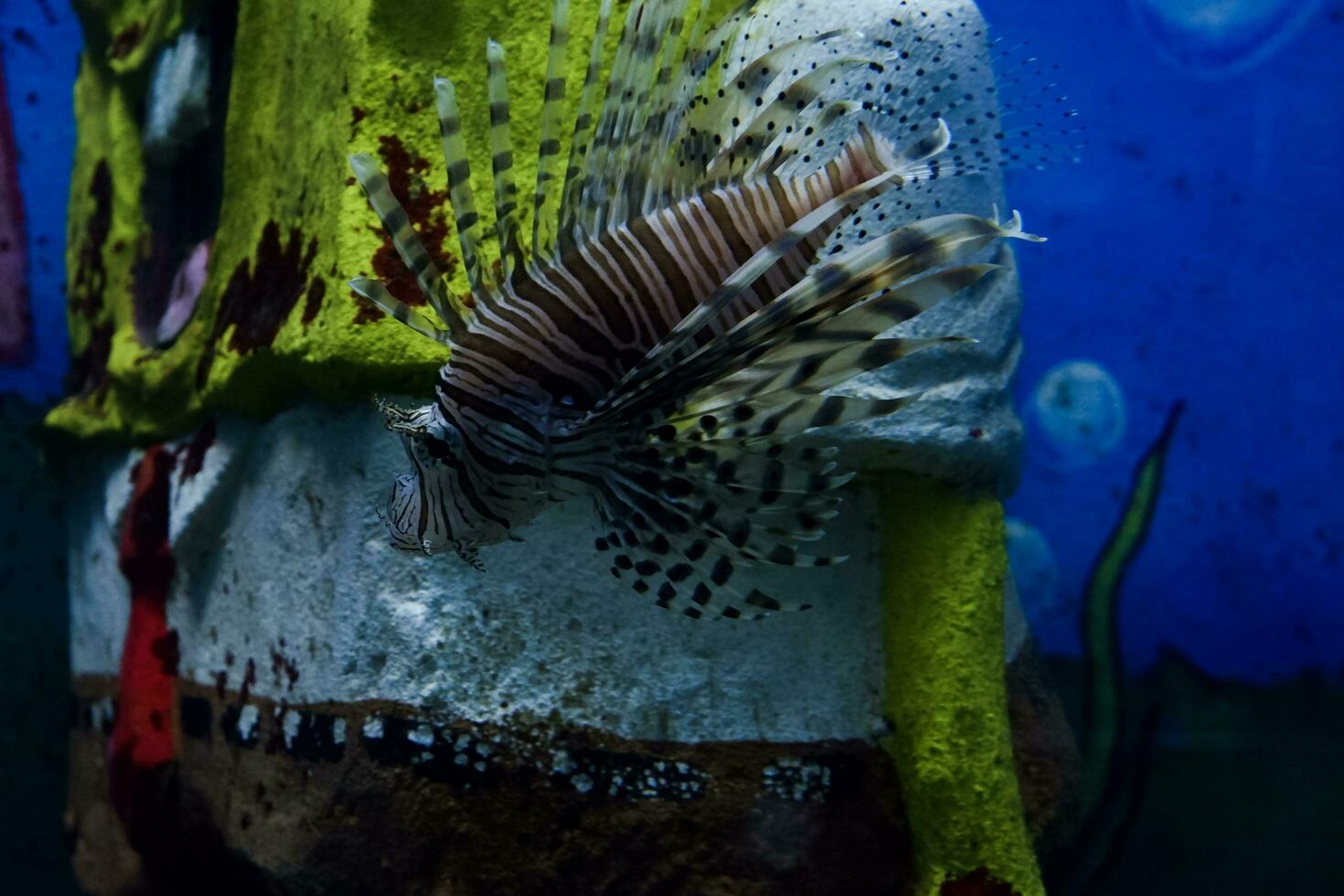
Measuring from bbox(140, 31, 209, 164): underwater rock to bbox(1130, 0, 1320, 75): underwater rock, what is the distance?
3.06 meters

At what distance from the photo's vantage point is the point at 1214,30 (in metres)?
3.59

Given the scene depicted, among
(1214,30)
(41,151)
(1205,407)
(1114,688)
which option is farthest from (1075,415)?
(41,151)

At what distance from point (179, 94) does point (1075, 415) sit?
3.26 metres

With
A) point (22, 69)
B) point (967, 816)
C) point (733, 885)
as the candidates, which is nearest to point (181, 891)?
point (733, 885)

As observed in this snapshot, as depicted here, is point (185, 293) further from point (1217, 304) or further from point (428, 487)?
point (1217, 304)

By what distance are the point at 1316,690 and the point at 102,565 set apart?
418cm

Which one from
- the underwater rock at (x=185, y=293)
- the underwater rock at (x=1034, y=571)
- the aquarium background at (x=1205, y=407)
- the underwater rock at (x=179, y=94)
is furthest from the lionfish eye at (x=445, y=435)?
the underwater rock at (x=1034, y=571)

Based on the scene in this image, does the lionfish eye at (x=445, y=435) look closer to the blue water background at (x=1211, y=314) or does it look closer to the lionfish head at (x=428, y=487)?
the lionfish head at (x=428, y=487)

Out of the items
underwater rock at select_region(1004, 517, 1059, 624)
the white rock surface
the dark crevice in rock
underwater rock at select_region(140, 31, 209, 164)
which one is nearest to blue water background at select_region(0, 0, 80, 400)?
the dark crevice in rock

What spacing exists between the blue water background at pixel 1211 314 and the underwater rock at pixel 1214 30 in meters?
0.03

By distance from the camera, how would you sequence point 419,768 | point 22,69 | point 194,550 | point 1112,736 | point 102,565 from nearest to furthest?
1. point 419,768
2. point 194,550
3. point 102,565
4. point 1112,736
5. point 22,69

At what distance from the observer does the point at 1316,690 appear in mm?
3541

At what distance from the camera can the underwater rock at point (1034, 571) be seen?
394 centimetres

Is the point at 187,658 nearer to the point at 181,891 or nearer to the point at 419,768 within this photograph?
the point at 181,891
